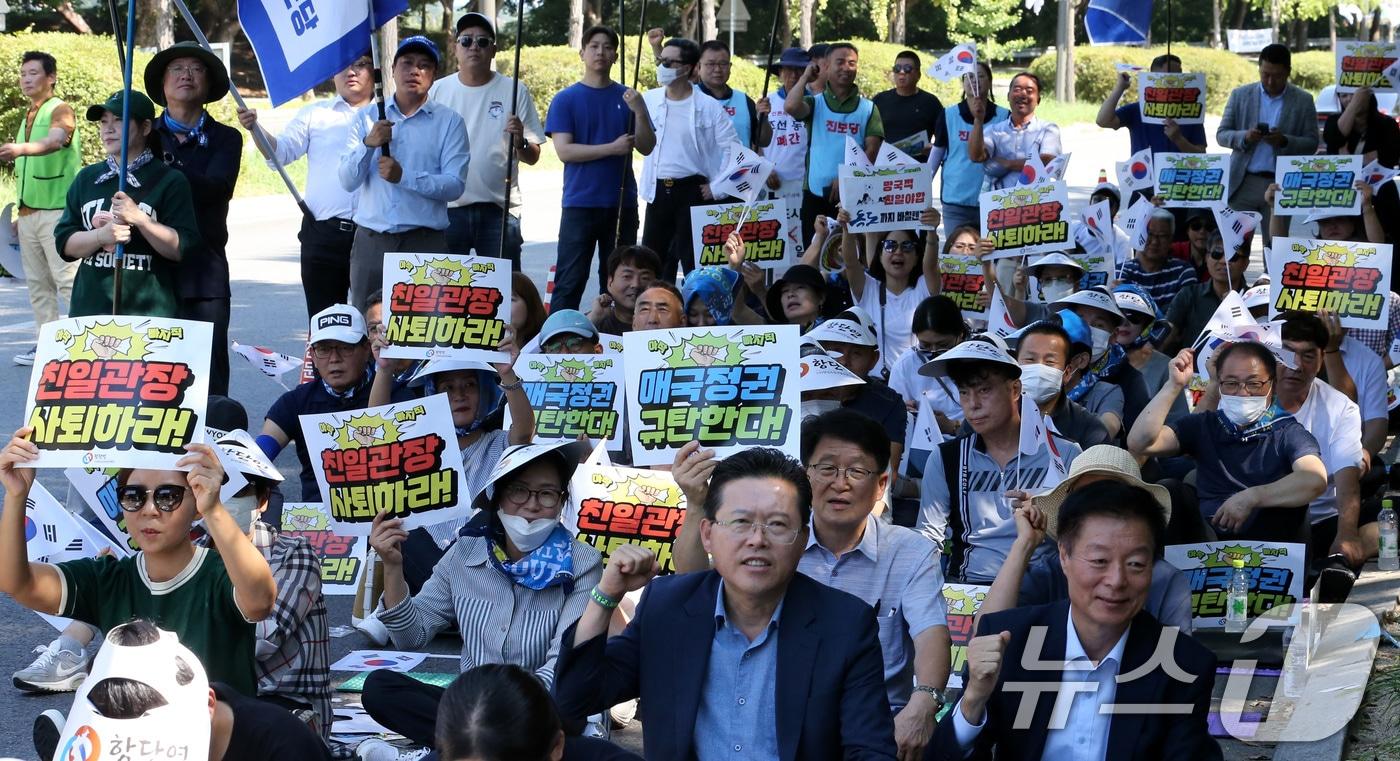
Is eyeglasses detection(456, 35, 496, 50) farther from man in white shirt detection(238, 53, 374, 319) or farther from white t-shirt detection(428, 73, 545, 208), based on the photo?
man in white shirt detection(238, 53, 374, 319)

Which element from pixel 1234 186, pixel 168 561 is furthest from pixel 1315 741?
pixel 1234 186

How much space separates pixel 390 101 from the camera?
1041cm

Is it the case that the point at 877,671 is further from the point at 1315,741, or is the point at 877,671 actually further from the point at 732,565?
the point at 1315,741

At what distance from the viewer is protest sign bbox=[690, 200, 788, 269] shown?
418 inches

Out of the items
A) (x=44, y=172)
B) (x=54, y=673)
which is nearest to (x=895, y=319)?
(x=54, y=673)

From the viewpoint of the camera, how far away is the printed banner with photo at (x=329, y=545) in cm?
712

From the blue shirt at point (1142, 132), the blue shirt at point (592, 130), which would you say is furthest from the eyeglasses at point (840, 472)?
the blue shirt at point (1142, 132)

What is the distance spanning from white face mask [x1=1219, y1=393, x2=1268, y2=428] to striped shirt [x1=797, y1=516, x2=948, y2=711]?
2.62 m

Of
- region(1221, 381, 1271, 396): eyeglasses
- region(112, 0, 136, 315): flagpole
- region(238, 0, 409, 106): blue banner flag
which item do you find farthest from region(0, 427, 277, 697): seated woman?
region(1221, 381, 1271, 396): eyeglasses

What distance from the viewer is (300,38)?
8664mm

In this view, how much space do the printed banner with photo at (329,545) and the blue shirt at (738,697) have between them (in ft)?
10.2

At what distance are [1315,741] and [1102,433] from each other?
1534mm

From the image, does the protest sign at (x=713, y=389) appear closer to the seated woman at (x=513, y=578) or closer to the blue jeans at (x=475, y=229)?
the seated woman at (x=513, y=578)

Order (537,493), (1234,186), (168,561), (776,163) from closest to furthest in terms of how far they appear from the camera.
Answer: (168,561)
(537,493)
(776,163)
(1234,186)
